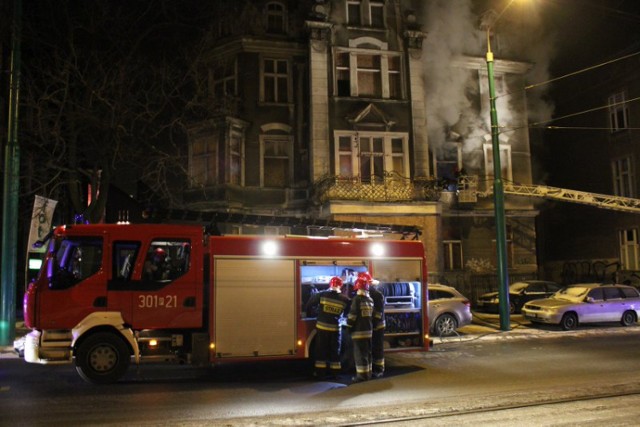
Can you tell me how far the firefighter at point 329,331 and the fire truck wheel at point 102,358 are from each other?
3.21 meters

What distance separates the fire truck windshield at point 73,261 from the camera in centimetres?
898

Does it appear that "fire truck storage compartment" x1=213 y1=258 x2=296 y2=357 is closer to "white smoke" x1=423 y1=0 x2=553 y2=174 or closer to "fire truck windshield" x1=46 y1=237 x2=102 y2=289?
"fire truck windshield" x1=46 y1=237 x2=102 y2=289

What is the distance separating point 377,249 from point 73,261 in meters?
5.49

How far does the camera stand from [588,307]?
53.8 feet

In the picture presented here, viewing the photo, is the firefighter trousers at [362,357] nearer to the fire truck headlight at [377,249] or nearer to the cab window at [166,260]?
the fire truck headlight at [377,249]

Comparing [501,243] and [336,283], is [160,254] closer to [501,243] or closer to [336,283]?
[336,283]

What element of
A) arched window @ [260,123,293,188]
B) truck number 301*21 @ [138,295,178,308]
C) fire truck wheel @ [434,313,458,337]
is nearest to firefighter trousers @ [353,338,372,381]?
truck number 301*21 @ [138,295,178,308]

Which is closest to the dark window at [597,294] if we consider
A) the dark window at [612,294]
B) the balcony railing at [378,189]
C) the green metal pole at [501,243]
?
the dark window at [612,294]

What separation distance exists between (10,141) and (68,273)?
579 cm

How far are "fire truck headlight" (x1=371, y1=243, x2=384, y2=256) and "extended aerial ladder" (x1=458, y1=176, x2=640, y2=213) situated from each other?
11.7m

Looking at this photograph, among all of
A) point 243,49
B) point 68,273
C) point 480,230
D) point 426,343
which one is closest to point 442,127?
point 480,230

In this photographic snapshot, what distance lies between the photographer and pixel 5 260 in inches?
500

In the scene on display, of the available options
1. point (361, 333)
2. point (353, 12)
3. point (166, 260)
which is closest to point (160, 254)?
point (166, 260)

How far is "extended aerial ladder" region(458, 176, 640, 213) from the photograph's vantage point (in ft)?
68.9
